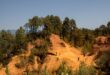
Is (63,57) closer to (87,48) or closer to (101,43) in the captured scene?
(87,48)

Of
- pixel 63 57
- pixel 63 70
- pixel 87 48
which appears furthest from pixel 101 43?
pixel 63 70

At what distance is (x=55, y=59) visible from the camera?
53.2 m

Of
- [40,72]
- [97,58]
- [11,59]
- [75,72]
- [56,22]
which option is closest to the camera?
[75,72]

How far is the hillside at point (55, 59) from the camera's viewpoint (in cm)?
5166

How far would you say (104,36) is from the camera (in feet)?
201

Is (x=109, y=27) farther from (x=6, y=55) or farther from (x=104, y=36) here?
(x=6, y=55)

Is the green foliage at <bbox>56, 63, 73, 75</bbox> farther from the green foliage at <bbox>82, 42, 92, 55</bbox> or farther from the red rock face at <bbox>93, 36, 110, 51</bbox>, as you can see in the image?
the red rock face at <bbox>93, 36, 110, 51</bbox>

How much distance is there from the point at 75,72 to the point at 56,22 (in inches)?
685

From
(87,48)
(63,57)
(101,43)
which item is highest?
(101,43)

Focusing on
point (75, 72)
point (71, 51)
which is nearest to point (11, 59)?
point (71, 51)

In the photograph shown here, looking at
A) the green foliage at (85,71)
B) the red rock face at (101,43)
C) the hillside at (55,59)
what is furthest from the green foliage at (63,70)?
the red rock face at (101,43)

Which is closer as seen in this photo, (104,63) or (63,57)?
(104,63)

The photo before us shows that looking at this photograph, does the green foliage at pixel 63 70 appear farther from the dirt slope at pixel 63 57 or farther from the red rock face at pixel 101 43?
the red rock face at pixel 101 43

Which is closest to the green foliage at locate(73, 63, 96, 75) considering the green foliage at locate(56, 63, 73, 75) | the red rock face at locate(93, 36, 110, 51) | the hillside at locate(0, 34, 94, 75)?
the green foliage at locate(56, 63, 73, 75)
